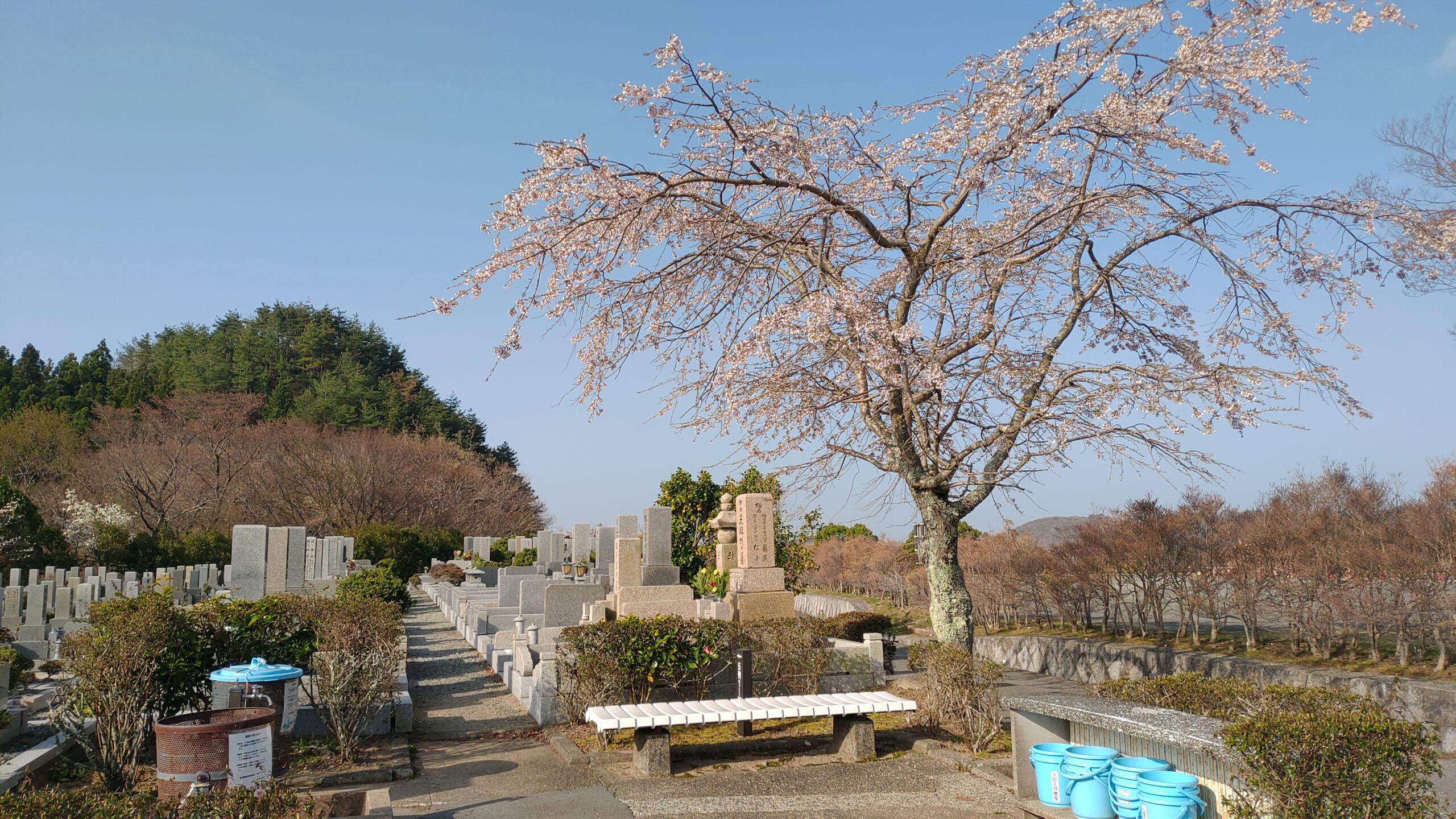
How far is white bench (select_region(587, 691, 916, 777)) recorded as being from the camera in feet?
23.5

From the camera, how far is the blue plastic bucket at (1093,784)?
5023 millimetres

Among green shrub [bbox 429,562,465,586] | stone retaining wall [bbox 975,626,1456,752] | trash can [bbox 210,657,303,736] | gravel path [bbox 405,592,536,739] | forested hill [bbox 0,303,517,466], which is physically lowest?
stone retaining wall [bbox 975,626,1456,752]

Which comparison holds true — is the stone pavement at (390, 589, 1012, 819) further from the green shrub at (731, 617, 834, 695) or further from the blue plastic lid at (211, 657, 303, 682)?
the green shrub at (731, 617, 834, 695)

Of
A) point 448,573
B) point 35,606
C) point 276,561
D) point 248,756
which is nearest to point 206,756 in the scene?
point 248,756

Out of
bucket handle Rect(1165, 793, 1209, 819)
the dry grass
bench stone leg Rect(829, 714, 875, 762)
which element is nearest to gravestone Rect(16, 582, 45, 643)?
bench stone leg Rect(829, 714, 875, 762)

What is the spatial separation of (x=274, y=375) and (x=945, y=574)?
64206 mm

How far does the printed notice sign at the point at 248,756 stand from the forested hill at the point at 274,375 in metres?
50.9

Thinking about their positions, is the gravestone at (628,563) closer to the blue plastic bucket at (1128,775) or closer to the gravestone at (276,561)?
the gravestone at (276,561)

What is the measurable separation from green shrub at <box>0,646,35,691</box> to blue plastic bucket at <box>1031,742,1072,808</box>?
11.0m

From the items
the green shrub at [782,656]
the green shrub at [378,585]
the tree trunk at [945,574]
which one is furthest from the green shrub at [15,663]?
the tree trunk at [945,574]

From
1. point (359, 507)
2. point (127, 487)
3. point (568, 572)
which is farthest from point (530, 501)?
point (568, 572)

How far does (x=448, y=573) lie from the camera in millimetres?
31750

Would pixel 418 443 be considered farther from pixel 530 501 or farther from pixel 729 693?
pixel 729 693

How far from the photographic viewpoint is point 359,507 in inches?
1652
